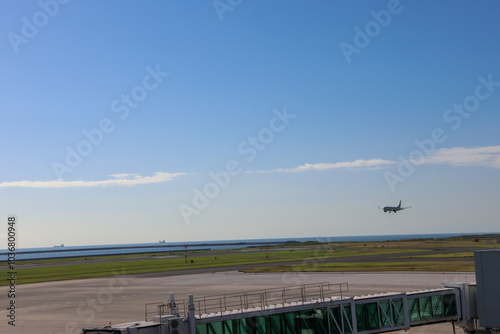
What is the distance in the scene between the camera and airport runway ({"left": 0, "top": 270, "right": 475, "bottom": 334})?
52562mm

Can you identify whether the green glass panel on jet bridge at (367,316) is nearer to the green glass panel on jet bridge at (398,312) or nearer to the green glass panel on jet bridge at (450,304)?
the green glass panel on jet bridge at (398,312)

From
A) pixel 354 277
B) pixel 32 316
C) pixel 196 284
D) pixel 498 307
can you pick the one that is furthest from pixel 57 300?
pixel 498 307

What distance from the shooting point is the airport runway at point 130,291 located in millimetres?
52562

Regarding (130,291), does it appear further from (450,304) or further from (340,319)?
(340,319)

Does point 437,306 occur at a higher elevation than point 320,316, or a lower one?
lower

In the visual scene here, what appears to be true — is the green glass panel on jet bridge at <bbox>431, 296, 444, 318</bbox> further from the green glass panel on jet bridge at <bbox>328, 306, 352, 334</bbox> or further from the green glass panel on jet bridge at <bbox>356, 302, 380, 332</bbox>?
the green glass panel on jet bridge at <bbox>328, 306, 352, 334</bbox>

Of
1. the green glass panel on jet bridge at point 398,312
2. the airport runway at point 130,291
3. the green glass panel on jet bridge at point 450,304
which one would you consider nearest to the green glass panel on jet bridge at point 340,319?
the green glass panel on jet bridge at point 398,312

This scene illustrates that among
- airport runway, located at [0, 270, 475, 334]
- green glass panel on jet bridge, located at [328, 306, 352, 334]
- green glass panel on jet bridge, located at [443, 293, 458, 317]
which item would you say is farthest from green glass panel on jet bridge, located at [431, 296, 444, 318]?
airport runway, located at [0, 270, 475, 334]

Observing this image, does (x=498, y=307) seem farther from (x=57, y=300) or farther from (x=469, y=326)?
(x=57, y=300)

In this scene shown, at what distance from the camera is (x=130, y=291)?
80.1 m

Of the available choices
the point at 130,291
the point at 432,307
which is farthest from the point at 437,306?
the point at 130,291

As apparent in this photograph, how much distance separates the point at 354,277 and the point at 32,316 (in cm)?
4916

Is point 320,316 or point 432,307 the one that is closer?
point 320,316

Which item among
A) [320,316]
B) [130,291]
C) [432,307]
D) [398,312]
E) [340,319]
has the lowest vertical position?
[130,291]
